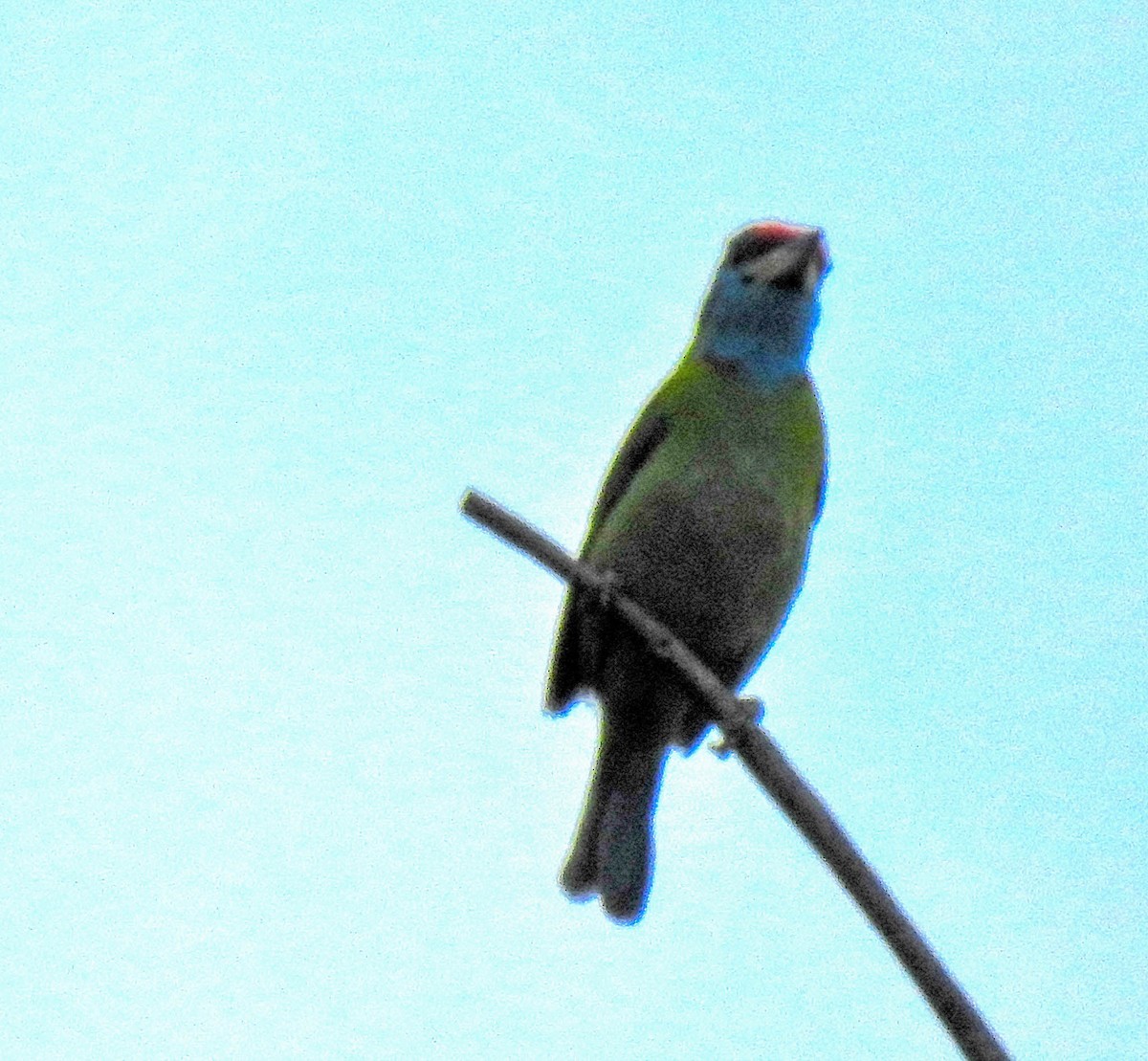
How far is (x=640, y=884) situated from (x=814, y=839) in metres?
3.03

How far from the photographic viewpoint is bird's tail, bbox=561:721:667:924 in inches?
211

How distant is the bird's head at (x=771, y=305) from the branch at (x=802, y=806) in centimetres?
252

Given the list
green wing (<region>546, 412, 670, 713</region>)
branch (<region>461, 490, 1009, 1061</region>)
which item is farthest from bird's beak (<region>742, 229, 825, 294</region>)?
branch (<region>461, 490, 1009, 1061</region>)

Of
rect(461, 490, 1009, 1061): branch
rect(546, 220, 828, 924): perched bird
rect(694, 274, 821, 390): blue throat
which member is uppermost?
rect(694, 274, 821, 390): blue throat

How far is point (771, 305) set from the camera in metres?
5.97

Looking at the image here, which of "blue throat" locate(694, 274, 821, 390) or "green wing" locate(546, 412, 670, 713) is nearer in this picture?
"green wing" locate(546, 412, 670, 713)

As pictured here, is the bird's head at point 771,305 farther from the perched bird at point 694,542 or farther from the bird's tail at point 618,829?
the bird's tail at point 618,829

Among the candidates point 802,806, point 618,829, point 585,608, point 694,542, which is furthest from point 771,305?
point 802,806

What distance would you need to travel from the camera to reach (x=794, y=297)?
5973 millimetres

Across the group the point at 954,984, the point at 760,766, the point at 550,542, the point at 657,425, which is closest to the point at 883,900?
the point at 954,984

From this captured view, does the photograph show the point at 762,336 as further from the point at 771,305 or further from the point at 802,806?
the point at 802,806

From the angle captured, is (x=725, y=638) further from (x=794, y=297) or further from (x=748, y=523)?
(x=794, y=297)

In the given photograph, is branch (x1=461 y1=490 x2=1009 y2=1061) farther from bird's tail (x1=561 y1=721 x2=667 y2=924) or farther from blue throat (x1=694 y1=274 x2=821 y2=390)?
blue throat (x1=694 y1=274 x2=821 y2=390)

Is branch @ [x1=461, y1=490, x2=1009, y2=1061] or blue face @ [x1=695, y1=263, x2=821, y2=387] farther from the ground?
blue face @ [x1=695, y1=263, x2=821, y2=387]
